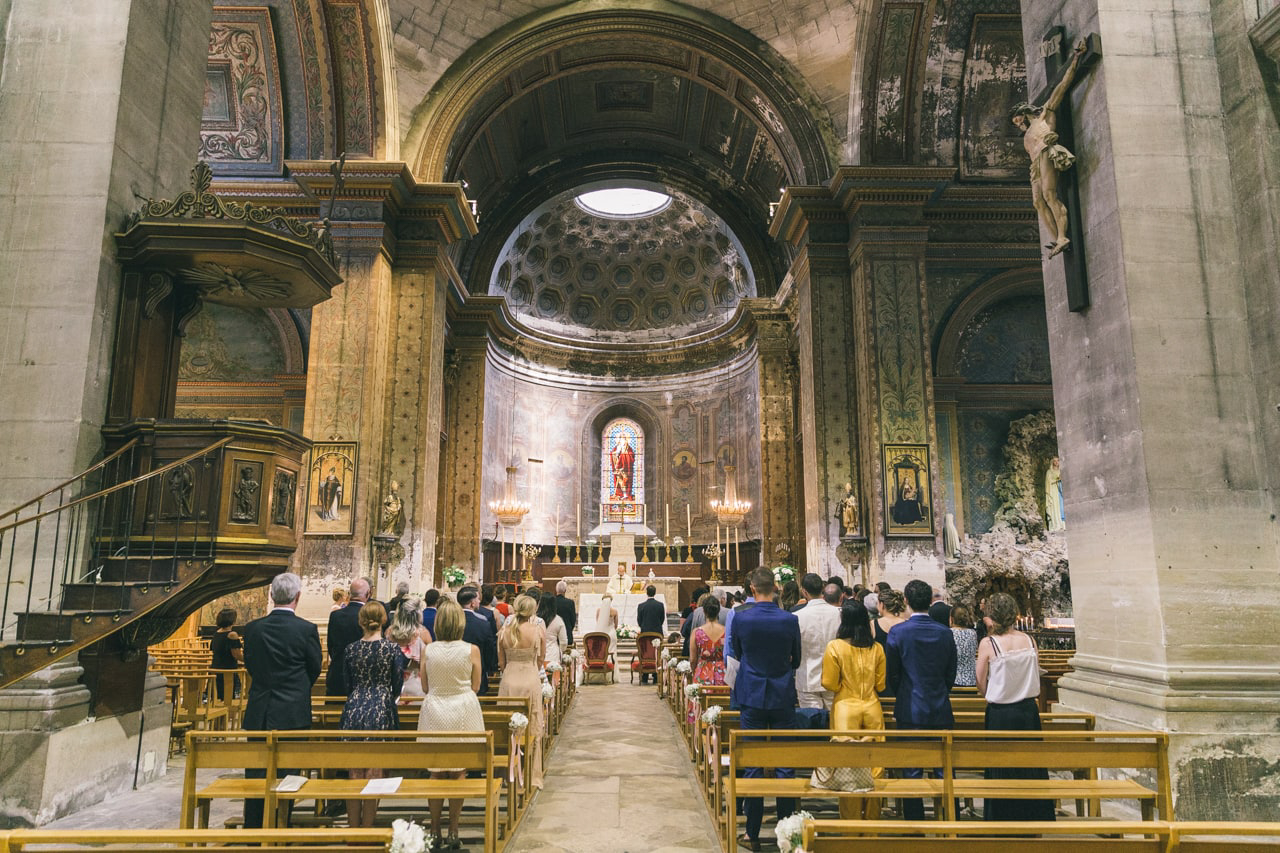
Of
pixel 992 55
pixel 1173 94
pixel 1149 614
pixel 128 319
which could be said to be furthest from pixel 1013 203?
pixel 128 319

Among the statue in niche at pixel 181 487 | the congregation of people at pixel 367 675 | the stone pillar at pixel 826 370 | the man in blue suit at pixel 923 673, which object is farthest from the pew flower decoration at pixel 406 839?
the stone pillar at pixel 826 370

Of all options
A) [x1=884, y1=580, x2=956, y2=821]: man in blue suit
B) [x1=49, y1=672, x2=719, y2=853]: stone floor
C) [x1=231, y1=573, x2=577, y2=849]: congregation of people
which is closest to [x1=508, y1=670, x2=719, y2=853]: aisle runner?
[x1=49, y1=672, x2=719, y2=853]: stone floor

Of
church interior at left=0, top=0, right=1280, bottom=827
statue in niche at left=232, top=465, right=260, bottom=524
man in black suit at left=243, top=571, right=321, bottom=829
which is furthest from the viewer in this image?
statue in niche at left=232, top=465, right=260, bottom=524

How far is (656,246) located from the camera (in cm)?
2808

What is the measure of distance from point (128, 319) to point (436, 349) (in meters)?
9.41

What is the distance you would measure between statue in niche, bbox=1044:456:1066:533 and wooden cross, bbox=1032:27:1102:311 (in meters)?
10.6

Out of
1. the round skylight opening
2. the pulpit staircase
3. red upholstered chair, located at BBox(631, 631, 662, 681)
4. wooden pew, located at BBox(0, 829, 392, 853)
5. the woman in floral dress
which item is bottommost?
red upholstered chair, located at BBox(631, 631, 662, 681)

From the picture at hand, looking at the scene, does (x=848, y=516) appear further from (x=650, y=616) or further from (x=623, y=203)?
(x=623, y=203)

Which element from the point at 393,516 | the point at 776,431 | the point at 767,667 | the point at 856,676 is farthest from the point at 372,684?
the point at 776,431

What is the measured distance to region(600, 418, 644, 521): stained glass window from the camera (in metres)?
28.3

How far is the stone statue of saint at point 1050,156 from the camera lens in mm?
6758

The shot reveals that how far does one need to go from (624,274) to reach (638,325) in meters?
1.81

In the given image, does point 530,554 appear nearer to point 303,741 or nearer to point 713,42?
point 713,42

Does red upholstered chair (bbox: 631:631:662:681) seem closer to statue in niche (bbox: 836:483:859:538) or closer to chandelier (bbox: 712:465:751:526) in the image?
statue in niche (bbox: 836:483:859:538)
